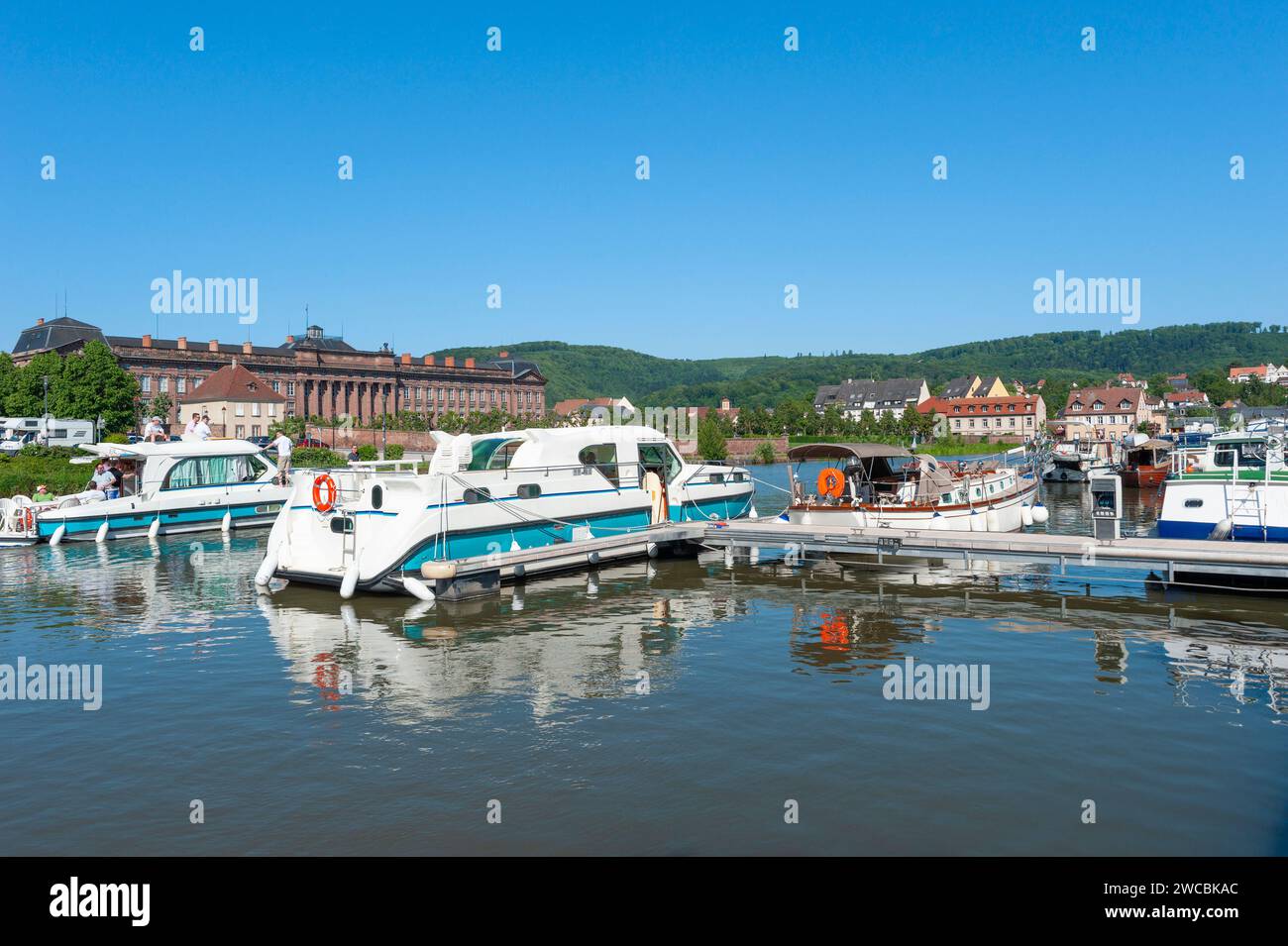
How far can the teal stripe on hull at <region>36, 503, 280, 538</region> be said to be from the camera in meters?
29.8

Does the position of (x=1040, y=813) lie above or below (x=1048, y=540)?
below

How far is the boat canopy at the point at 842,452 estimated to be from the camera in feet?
82.3

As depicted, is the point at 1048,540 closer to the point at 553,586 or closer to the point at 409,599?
the point at 553,586

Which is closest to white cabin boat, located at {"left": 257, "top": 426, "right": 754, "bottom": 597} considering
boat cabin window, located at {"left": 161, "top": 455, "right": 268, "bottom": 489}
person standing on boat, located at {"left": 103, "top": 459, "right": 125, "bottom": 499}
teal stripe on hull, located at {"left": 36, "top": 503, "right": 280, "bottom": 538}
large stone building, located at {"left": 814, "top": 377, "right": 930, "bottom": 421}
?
teal stripe on hull, located at {"left": 36, "top": 503, "right": 280, "bottom": 538}

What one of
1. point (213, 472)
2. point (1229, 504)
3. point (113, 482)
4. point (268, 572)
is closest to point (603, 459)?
point (268, 572)

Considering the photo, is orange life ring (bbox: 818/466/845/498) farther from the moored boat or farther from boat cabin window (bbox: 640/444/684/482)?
the moored boat

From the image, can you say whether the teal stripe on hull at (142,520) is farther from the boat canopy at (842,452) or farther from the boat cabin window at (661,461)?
the boat canopy at (842,452)

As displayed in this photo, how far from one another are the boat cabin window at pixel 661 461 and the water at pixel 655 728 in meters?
6.97

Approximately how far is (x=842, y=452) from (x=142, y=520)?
22.4 m

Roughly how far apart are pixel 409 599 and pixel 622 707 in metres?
8.73

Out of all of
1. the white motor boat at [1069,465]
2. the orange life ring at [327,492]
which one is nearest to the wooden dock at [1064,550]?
the orange life ring at [327,492]
